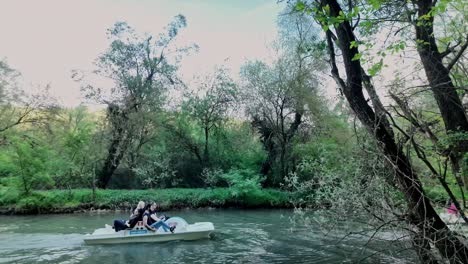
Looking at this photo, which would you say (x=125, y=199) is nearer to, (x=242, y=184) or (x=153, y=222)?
(x=242, y=184)

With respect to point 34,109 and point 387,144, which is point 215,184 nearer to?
point 34,109

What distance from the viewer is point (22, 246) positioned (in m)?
12.4

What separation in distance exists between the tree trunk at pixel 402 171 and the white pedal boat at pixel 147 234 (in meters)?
9.02

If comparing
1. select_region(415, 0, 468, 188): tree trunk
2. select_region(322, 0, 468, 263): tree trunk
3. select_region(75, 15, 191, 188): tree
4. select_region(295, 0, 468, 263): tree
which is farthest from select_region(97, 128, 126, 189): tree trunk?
select_region(415, 0, 468, 188): tree trunk

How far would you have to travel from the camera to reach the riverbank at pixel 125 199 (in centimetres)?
2052

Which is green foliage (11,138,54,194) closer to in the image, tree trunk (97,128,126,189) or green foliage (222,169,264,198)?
tree trunk (97,128,126,189)

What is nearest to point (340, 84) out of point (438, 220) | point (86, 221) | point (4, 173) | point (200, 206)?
point (438, 220)

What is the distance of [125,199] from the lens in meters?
22.2

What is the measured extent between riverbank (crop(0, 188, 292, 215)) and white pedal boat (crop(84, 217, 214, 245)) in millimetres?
8626

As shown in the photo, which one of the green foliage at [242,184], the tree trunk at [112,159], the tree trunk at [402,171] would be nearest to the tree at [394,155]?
the tree trunk at [402,171]

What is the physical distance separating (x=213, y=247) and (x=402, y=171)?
8.25 metres

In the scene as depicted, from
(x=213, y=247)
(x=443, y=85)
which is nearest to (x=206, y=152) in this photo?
(x=213, y=247)

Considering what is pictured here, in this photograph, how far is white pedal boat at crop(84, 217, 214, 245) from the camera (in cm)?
1280

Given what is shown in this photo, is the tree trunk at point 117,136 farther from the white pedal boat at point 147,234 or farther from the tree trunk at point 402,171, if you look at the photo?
the tree trunk at point 402,171
